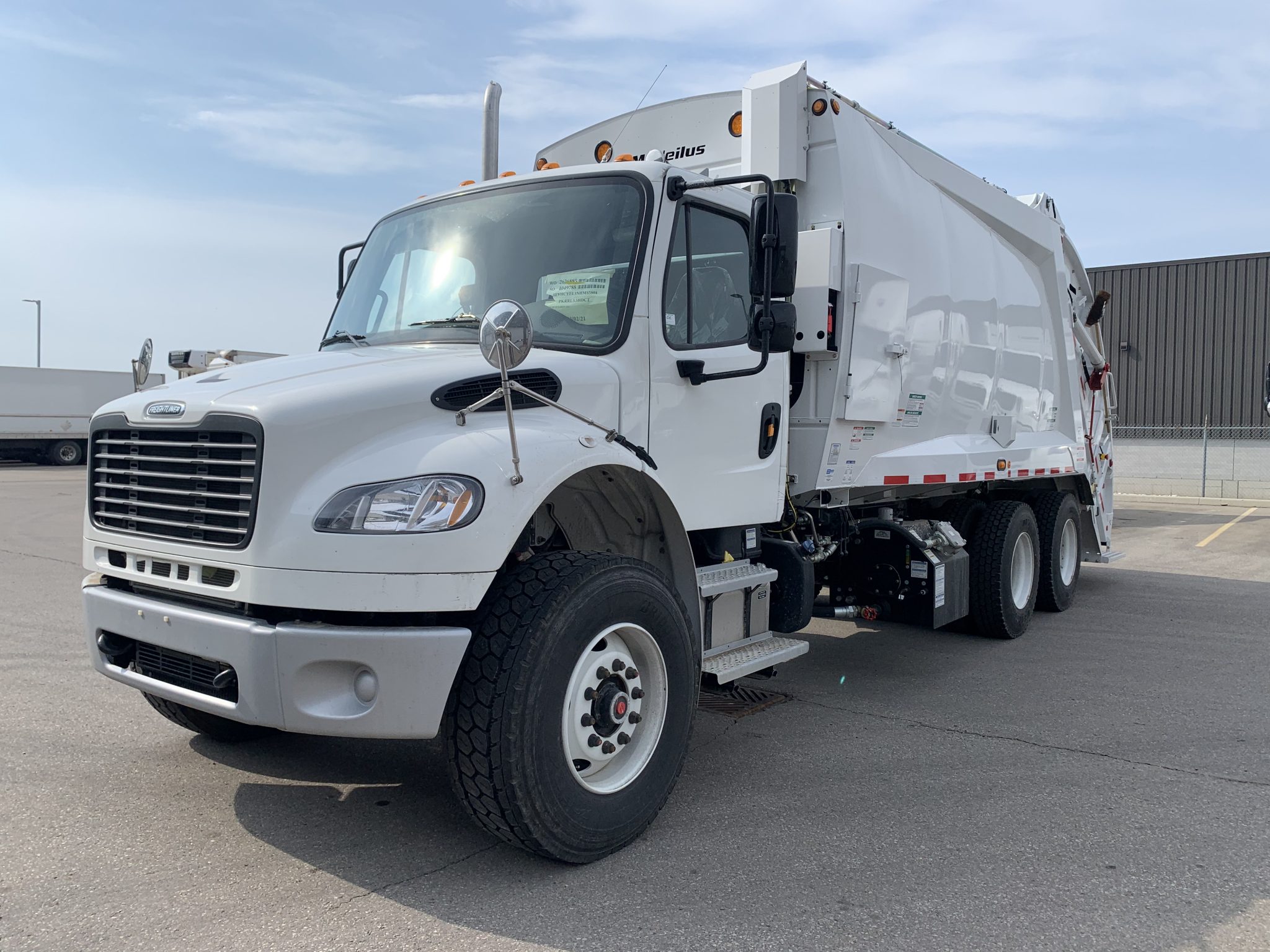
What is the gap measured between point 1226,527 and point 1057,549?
1004 cm

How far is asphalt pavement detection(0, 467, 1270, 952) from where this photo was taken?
3.21 metres

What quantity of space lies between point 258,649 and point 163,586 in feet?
2.33

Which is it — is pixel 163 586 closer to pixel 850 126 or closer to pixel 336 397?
pixel 336 397

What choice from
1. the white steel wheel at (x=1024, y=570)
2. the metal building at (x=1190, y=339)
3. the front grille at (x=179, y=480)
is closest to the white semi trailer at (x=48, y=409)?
the metal building at (x=1190, y=339)

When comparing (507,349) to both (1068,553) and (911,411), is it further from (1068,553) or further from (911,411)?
(1068,553)

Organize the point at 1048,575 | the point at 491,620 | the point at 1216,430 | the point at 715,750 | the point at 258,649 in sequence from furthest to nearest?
the point at 1216,430, the point at 1048,575, the point at 715,750, the point at 491,620, the point at 258,649

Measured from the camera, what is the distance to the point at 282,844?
3822 mm

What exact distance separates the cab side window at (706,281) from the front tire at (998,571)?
3892 millimetres

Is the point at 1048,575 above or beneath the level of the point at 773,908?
above

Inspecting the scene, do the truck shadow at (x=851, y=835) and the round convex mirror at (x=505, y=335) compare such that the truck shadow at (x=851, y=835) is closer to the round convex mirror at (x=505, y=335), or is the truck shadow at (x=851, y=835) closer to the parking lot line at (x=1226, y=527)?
the round convex mirror at (x=505, y=335)

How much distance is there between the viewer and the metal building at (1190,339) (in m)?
24.2

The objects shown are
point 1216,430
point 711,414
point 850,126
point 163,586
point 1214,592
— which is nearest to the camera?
point 163,586

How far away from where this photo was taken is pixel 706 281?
15.2ft

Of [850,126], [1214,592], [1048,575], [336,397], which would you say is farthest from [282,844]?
[1214,592]
